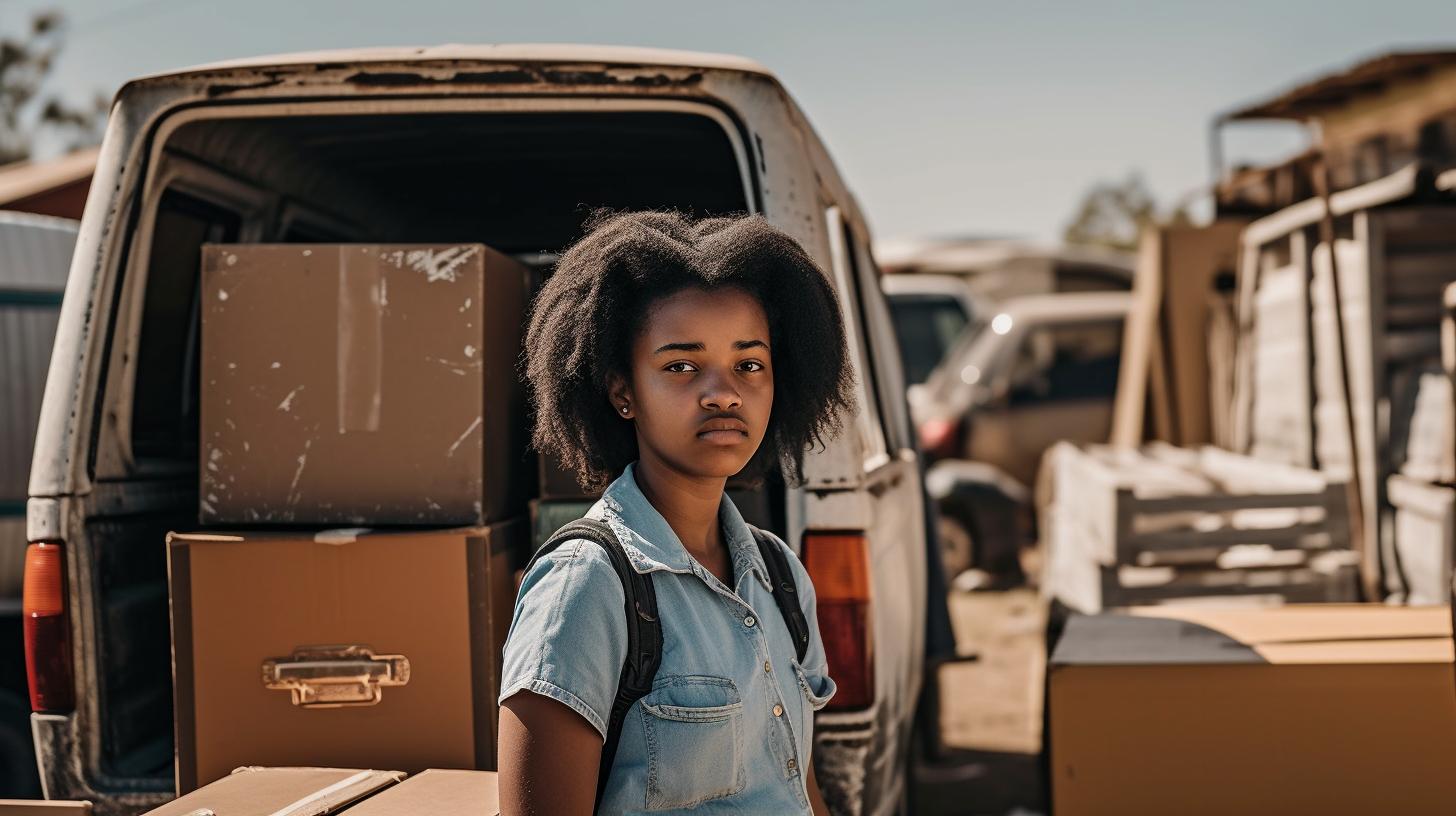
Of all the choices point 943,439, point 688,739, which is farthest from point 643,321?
point 943,439

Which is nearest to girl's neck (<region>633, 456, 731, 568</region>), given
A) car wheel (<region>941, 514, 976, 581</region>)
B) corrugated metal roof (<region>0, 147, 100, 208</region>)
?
corrugated metal roof (<region>0, 147, 100, 208</region>)

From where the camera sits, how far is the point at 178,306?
299cm

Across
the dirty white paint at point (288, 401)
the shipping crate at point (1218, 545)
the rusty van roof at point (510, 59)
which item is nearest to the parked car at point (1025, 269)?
the shipping crate at point (1218, 545)

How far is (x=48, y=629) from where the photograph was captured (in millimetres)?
2545

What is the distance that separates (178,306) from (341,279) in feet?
2.49

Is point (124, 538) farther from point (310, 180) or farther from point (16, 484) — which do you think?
point (16, 484)

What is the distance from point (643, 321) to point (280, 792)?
0.95 m

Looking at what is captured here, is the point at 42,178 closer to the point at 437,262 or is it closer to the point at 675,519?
the point at 437,262

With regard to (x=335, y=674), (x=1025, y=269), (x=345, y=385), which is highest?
(x=1025, y=269)

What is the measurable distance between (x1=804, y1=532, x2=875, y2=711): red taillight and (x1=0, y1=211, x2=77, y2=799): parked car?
8.35 ft

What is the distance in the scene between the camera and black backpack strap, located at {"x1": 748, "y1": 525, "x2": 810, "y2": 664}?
1.82 meters

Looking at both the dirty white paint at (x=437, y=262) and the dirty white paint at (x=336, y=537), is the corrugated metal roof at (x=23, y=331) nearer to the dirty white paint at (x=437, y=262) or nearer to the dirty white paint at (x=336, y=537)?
the dirty white paint at (x=336, y=537)

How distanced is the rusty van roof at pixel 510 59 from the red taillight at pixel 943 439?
21.5 feet

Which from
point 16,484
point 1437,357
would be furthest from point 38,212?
point 1437,357
